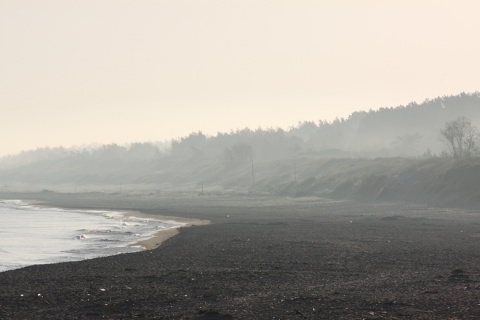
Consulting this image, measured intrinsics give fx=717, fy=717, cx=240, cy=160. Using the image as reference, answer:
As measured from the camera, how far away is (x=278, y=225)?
57281 millimetres

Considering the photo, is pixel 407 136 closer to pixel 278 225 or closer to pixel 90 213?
pixel 90 213

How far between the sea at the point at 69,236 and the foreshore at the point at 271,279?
374 cm

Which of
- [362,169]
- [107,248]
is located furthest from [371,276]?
[362,169]

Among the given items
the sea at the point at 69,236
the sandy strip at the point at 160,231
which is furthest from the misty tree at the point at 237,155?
the sea at the point at 69,236

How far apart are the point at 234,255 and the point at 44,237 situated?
2284 cm

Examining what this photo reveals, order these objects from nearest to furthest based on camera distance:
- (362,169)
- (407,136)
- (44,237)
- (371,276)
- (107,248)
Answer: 1. (371,276)
2. (107,248)
3. (44,237)
4. (362,169)
5. (407,136)

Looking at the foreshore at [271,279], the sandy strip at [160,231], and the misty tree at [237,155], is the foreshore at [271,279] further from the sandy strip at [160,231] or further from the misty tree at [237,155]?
the misty tree at [237,155]

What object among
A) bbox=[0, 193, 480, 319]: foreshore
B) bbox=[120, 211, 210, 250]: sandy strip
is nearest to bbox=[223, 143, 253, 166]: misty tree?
bbox=[120, 211, 210, 250]: sandy strip

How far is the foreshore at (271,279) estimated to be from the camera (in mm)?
20906

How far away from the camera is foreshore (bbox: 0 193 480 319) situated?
68.6 feet

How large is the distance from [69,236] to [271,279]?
30.2 meters

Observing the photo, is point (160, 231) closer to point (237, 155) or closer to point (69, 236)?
point (69, 236)

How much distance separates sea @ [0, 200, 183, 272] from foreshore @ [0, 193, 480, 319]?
147 inches

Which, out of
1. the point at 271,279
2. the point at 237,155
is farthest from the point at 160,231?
the point at 237,155
